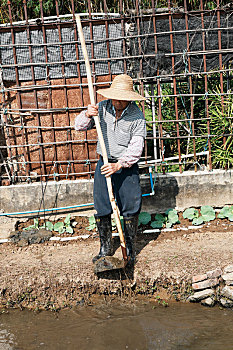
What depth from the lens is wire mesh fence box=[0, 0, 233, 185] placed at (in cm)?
582

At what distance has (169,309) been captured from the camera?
174 inches

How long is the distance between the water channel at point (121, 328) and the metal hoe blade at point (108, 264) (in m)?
0.43

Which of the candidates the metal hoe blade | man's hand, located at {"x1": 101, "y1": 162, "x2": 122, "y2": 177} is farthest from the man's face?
the metal hoe blade

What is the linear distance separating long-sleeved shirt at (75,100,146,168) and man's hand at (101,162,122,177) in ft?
0.26

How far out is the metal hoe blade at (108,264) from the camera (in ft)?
14.4

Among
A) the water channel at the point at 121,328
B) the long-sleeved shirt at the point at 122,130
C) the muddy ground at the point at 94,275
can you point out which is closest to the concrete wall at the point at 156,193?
the muddy ground at the point at 94,275

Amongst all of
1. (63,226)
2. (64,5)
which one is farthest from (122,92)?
(64,5)

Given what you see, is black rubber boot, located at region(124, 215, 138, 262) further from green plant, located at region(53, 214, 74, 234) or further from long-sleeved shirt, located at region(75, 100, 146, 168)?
green plant, located at region(53, 214, 74, 234)

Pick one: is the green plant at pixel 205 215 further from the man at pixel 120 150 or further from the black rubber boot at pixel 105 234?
the black rubber boot at pixel 105 234

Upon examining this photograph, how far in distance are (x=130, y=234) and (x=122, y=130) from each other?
1219 mm

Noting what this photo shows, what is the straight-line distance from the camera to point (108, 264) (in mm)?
4430

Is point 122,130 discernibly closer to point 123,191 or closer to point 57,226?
point 123,191

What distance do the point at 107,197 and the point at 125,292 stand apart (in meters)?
1.10

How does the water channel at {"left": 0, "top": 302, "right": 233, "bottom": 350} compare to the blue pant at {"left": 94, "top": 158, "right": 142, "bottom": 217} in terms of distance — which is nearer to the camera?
the water channel at {"left": 0, "top": 302, "right": 233, "bottom": 350}
